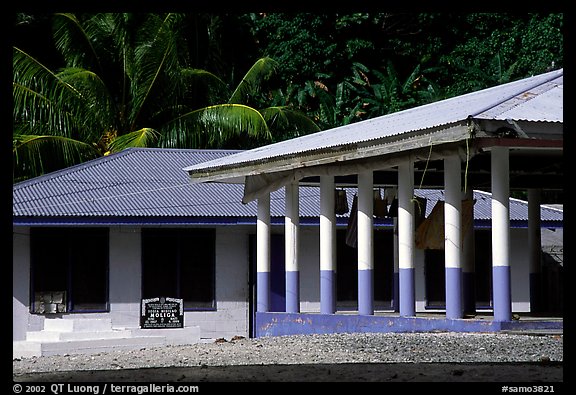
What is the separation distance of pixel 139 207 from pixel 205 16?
15661mm

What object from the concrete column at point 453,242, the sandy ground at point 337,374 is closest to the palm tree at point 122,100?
the concrete column at point 453,242

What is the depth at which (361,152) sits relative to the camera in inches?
728

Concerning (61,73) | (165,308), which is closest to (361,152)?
(165,308)

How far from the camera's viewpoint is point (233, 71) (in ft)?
132

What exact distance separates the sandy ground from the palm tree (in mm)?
18307

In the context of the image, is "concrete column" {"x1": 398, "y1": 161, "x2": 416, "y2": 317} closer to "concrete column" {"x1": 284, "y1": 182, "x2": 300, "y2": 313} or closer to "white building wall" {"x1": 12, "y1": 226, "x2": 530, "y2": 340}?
"concrete column" {"x1": 284, "y1": 182, "x2": 300, "y2": 313}

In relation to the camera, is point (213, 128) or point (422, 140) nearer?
point (422, 140)

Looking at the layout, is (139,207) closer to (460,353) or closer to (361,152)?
(361,152)

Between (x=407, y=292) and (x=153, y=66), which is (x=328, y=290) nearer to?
(x=407, y=292)

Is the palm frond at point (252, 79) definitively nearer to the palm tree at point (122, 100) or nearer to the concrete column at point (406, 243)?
the palm tree at point (122, 100)

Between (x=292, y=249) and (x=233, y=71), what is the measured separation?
19.0m

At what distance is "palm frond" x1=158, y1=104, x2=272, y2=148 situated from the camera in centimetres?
3319

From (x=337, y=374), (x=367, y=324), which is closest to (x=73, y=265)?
(x=367, y=324)

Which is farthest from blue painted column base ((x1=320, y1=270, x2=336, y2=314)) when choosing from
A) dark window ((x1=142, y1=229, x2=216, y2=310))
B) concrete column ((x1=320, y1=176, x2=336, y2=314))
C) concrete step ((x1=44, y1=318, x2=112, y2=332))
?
dark window ((x1=142, y1=229, x2=216, y2=310))
